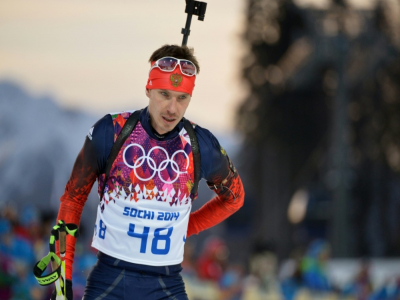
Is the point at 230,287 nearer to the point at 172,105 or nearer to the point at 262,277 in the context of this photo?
the point at 262,277

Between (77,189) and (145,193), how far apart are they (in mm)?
351

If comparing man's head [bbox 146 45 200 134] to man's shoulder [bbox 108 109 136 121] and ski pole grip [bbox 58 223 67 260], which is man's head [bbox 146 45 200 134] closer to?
man's shoulder [bbox 108 109 136 121]

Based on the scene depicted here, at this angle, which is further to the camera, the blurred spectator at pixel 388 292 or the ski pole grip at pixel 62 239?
the blurred spectator at pixel 388 292

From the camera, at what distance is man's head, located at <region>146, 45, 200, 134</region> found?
144 inches

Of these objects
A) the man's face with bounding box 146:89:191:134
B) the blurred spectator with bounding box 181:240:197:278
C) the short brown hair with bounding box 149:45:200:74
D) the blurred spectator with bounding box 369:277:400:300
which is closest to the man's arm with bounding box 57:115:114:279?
the man's face with bounding box 146:89:191:134

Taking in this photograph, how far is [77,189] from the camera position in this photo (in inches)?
146

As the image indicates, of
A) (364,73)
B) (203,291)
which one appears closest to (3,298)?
(203,291)

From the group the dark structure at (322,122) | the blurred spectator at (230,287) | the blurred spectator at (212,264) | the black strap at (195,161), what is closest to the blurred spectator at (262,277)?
the blurred spectator at (230,287)

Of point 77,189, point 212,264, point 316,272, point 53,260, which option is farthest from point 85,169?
point 316,272

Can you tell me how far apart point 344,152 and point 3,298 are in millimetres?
11274

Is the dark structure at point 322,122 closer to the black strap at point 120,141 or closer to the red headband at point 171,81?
the red headband at point 171,81

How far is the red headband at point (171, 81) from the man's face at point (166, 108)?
0.02 metres

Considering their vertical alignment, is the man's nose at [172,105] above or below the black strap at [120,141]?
above

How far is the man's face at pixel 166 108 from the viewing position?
3658 mm
